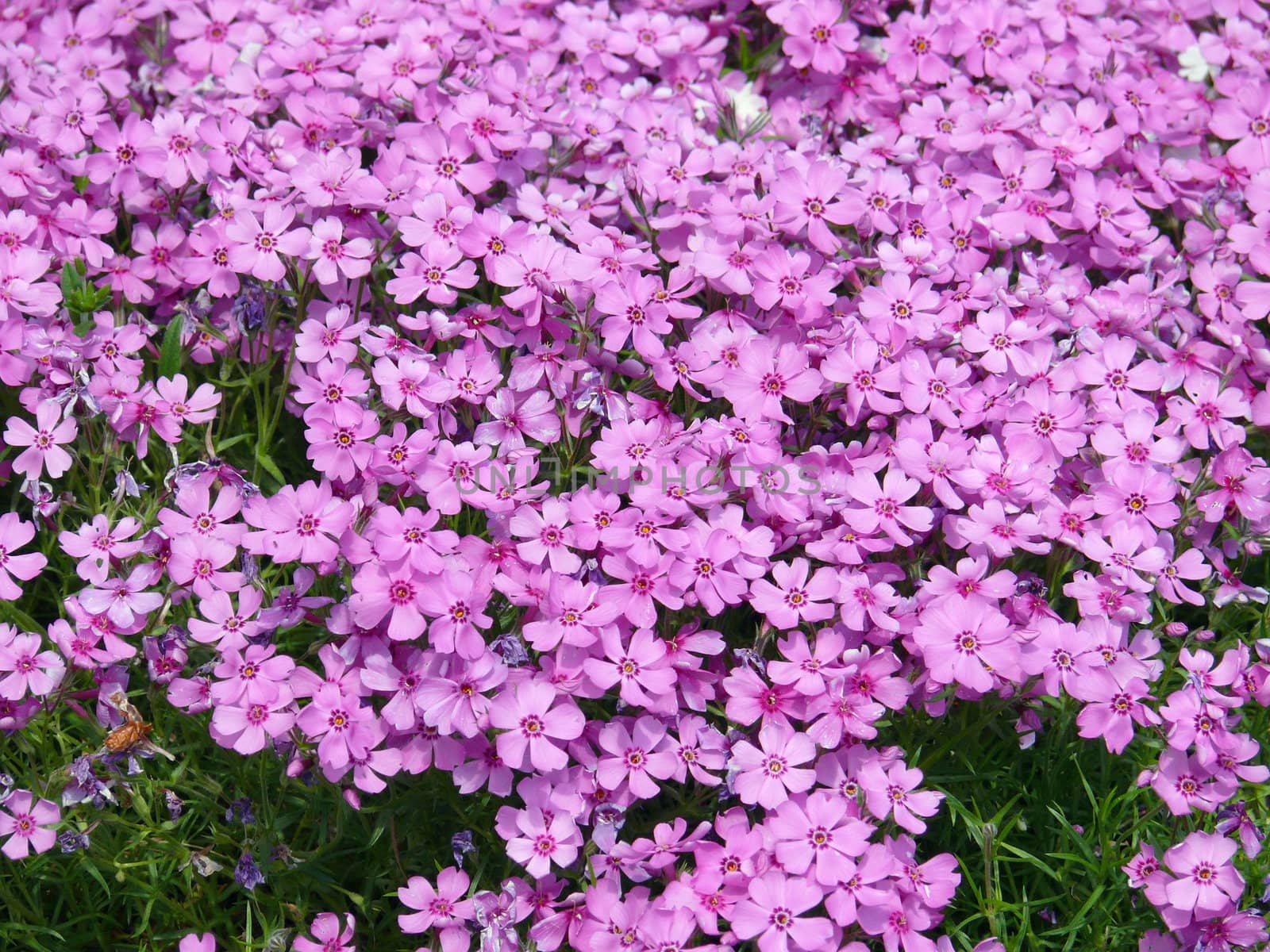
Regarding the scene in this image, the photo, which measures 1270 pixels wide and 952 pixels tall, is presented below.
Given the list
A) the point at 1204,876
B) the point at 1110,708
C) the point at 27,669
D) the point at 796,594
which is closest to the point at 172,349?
the point at 27,669

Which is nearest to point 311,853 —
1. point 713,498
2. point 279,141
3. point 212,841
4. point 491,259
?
point 212,841

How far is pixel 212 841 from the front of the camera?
9.59 ft

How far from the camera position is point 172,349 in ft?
11.2

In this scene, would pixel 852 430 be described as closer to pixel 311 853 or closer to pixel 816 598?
pixel 816 598

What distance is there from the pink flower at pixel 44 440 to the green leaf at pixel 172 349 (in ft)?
1.18

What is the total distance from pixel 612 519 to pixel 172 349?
4.69ft

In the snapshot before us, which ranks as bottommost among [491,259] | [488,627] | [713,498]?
[488,627]

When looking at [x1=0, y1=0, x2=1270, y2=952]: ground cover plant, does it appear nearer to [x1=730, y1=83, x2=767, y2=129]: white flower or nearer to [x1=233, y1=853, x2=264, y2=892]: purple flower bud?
[x1=233, y1=853, x2=264, y2=892]: purple flower bud

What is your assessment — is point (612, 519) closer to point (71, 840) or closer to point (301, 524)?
point (301, 524)

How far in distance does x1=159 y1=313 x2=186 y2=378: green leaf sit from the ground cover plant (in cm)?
5

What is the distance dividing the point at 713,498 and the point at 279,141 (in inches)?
68.3

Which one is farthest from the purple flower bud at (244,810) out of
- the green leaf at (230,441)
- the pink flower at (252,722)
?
the green leaf at (230,441)

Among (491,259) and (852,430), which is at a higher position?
(491,259)

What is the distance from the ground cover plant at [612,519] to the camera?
272cm
